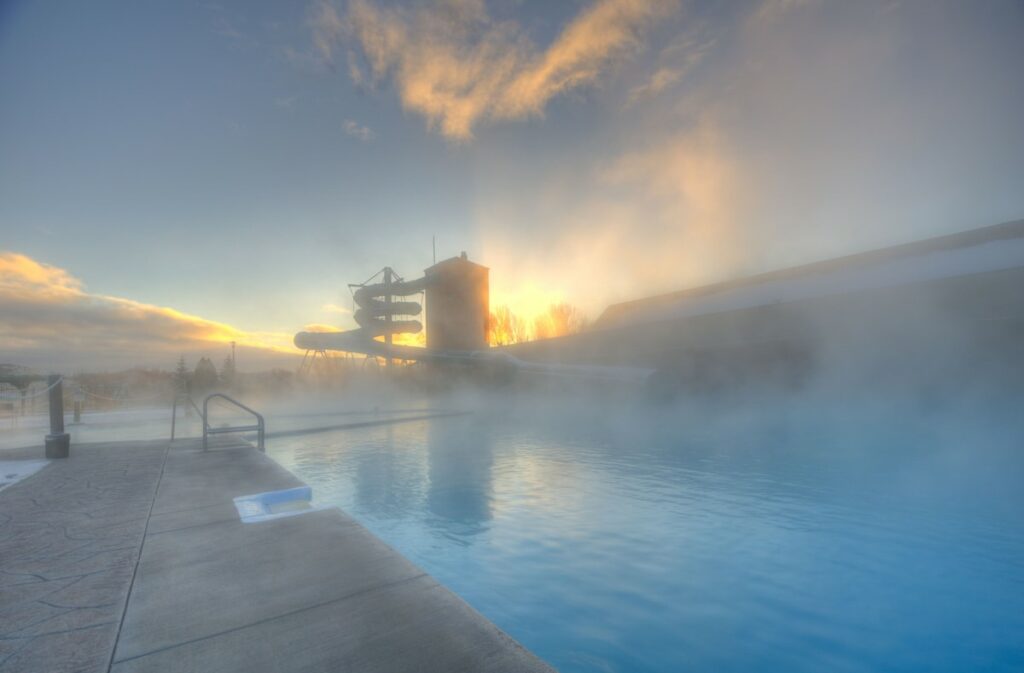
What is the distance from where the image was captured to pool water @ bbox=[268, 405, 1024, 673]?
409 centimetres

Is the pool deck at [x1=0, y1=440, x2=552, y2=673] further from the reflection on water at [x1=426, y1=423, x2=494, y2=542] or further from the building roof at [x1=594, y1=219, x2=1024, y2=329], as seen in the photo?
the building roof at [x1=594, y1=219, x2=1024, y2=329]

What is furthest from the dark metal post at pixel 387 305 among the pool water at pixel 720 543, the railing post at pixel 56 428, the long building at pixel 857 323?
the railing post at pixel 56 428

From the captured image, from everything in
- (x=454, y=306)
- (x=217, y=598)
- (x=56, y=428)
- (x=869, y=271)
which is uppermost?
(x=454, y=306)

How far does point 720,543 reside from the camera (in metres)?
6.00

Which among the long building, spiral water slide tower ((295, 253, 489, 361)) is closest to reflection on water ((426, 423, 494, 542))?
the long building

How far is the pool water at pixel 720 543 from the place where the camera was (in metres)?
4.09

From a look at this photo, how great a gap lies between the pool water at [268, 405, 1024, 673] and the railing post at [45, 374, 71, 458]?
13.5ft

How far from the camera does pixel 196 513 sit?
4176 millimetres

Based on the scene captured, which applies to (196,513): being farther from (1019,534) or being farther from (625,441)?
(625,441)

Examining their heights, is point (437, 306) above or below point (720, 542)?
above

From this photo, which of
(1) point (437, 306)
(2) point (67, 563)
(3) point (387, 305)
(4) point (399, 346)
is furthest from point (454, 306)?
(2) point (67, 563)

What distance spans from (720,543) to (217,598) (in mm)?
5827

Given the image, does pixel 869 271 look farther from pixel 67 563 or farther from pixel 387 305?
pixel 387 305

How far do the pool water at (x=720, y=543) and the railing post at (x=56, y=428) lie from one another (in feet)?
13.5
